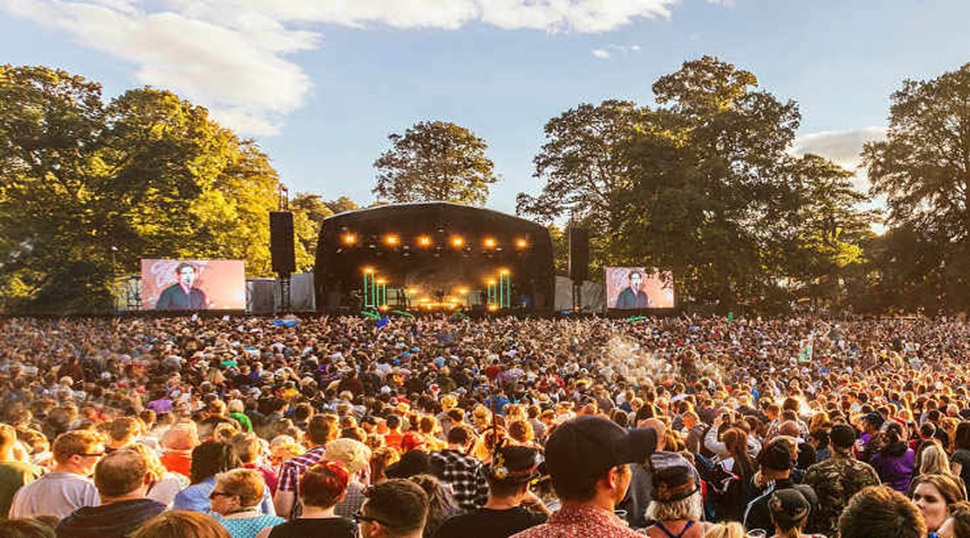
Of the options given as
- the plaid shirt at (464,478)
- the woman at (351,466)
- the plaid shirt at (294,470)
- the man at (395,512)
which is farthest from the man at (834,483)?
the plaid shirt at (294,470)

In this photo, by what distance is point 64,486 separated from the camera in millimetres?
3922

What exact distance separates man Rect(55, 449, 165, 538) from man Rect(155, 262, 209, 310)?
77.7ft

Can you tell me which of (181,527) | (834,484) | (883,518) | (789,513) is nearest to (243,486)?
(181,527)

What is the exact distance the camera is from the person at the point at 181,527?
6.22 feet

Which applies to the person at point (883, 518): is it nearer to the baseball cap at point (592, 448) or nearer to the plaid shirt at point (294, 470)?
the baseball cap at point (592, 448)

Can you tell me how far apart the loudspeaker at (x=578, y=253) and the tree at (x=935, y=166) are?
781 inches

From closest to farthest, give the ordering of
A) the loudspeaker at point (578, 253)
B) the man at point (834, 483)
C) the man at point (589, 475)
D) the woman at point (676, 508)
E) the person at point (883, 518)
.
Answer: the man at point (589, 475) → the person at point (883, 518) → the woman at point (676, 508) → the man at point (834, 483) → the loudspeaker at point (578, 253)

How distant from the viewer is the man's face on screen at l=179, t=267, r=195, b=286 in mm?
25188

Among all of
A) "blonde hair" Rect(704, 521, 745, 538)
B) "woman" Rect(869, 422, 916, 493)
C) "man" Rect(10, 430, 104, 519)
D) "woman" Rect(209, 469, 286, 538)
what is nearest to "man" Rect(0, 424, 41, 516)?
"man" Rect(10, 430, 104, 519)

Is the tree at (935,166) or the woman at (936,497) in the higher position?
the tree at (935,166)

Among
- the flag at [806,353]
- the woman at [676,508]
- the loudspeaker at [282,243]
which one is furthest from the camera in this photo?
the loudspeaker at [282,243]

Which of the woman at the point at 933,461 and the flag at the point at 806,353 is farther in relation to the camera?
the flag at the point at 806,353

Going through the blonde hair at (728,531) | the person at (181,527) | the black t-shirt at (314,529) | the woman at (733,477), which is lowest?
the woman at (733,477)

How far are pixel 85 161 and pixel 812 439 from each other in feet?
96.9
